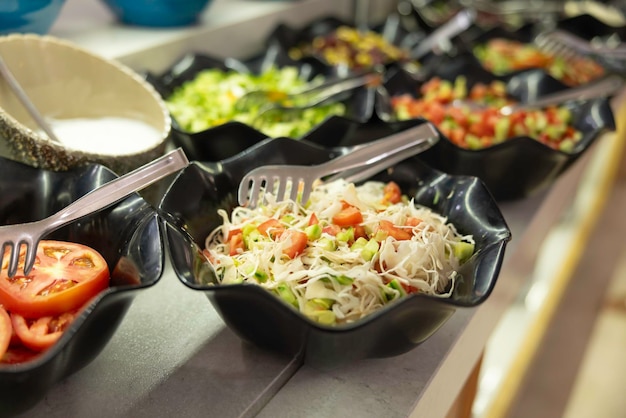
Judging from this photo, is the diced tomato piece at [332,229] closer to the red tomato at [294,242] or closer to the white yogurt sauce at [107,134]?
the red tomato at [294,242]

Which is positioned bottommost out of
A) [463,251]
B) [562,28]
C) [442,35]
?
[562,28]

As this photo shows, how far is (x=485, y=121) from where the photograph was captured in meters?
1.61

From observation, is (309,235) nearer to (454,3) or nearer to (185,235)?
(185,235)

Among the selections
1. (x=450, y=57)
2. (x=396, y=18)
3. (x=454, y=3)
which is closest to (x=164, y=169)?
(x=450, y=57)

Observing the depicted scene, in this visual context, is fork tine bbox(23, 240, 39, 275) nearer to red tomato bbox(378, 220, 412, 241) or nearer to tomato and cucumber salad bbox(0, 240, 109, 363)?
tomato and cucumber salad bbox(0, 240, 109, 363)

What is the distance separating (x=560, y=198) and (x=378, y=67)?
685 millimetres

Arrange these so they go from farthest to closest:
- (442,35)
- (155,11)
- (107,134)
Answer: (442,35) → (155,11) → (107,134)

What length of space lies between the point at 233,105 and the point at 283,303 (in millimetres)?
925

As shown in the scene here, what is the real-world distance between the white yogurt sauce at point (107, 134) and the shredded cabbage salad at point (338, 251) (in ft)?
0.90

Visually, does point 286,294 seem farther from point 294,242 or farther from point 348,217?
point 348,217

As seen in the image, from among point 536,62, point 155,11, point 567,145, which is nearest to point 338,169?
point 567,145

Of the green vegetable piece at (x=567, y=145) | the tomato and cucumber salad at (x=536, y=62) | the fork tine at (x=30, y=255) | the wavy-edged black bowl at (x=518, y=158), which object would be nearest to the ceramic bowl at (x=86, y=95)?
the fork tine at (x=30, y=255)

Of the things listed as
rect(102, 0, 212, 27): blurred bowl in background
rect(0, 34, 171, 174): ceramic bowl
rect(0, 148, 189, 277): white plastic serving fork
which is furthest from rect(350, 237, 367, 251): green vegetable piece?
rect(102, 0, 212, 27): blurred bowl in background

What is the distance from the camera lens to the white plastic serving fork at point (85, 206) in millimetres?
815
